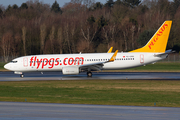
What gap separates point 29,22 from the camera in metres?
101

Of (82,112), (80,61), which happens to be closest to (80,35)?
(80,61)

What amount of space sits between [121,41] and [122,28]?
557cm

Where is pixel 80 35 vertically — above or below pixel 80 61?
above

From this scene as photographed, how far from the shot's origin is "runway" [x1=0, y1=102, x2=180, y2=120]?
12.5 metres

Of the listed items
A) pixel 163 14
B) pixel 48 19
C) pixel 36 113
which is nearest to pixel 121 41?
pixel 163 14

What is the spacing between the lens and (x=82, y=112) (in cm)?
1366

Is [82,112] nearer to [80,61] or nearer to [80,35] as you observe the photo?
[80,61]

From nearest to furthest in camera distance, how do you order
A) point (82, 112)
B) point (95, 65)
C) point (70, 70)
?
1. point (82, 112)
2. point (70, 70)
3. point (95, 65)

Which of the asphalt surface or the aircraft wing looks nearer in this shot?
the asphalt surface

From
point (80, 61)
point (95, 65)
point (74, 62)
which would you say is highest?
point (80, 61)

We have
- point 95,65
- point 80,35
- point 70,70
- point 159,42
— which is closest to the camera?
point 70,70

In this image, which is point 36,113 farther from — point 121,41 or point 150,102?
point 121,41

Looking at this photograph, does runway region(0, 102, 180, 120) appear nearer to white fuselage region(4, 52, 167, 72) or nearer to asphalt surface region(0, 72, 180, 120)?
asphalt surface region(0, 72, 180, 120)

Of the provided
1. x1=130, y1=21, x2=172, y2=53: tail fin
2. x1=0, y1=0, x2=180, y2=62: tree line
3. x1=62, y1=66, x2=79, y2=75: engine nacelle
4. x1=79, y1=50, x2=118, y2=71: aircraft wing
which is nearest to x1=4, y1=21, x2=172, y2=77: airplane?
x1=79, y1=50, x2=118, y2=71: aircraft wing
